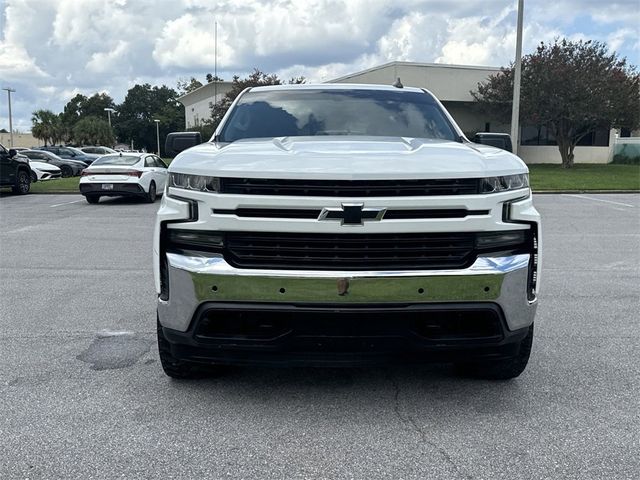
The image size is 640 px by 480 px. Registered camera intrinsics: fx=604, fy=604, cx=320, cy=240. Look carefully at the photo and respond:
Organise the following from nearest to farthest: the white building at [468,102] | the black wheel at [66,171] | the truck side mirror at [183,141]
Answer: the truck side mirror at [183,141]
the black wheel at [66,171]
the white building at [468,102]

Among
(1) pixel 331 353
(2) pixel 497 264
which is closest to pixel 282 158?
(1) pixel 331 353

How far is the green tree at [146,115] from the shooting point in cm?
10631

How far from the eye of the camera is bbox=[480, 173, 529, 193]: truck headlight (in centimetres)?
322

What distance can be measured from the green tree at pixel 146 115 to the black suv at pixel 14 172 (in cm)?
8518

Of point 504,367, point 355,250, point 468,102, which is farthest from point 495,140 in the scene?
point 468,102

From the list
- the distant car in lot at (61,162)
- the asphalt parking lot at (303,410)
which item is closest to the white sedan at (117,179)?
the asphalt parking lot at (303,410)

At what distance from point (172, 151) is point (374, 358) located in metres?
2.76

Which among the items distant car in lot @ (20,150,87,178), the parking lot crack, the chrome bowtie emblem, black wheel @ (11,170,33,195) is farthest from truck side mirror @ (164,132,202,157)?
distant car in lot @ (20,150,87,178)

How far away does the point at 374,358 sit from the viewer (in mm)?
3193

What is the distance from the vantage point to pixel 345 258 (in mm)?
3158

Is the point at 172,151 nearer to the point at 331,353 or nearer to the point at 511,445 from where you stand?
the point at 331,353

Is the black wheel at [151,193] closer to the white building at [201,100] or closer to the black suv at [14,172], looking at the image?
the black suv at [14,172]

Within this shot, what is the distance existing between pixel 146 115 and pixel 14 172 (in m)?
103

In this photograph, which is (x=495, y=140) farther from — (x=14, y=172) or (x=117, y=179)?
(x=14, y=172)
